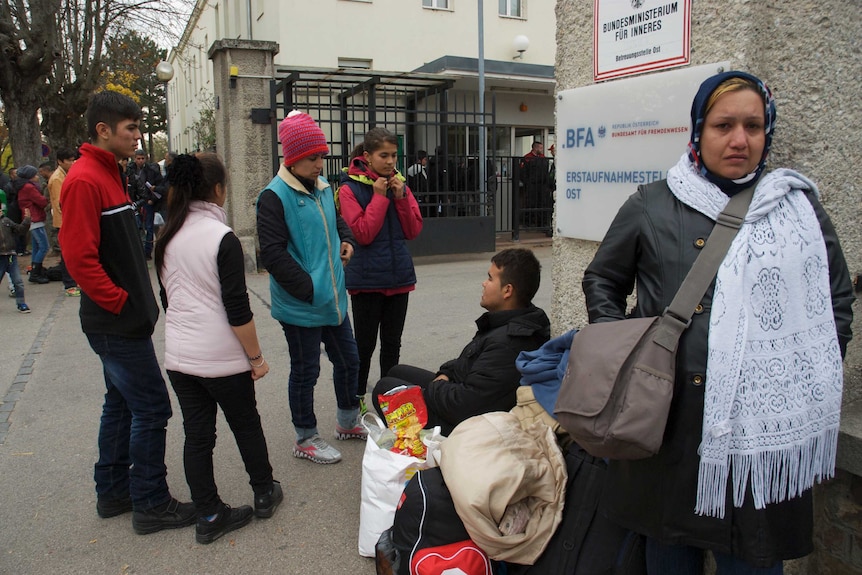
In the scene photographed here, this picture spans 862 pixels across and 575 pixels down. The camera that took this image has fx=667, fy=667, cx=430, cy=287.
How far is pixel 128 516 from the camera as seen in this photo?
3150mm

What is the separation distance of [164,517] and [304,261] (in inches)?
53.5

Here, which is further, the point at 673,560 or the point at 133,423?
the point at 133,423

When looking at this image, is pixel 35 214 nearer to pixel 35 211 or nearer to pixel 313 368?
pixel 35 211

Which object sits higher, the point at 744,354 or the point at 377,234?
the point at 377,234

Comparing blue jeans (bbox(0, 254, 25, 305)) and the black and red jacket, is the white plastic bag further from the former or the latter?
blue jeans (bbox(0, 254, 25, 305))

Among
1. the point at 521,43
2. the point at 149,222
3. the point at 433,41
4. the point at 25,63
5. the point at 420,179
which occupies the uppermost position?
the point at 433,41

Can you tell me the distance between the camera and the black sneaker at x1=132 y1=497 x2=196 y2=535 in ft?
9.80

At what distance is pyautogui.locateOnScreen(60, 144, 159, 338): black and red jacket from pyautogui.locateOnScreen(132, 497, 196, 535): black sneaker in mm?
803

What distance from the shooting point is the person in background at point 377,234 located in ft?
12.7

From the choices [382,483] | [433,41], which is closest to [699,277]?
[382,483]

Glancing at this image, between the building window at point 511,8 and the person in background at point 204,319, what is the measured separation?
17.6 m

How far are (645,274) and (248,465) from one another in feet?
6.77

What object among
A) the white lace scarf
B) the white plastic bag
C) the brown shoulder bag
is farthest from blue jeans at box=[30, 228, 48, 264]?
the white lace scarf

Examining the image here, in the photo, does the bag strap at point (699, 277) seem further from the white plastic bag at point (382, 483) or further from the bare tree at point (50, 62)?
the bare tree at point (50, 62)
